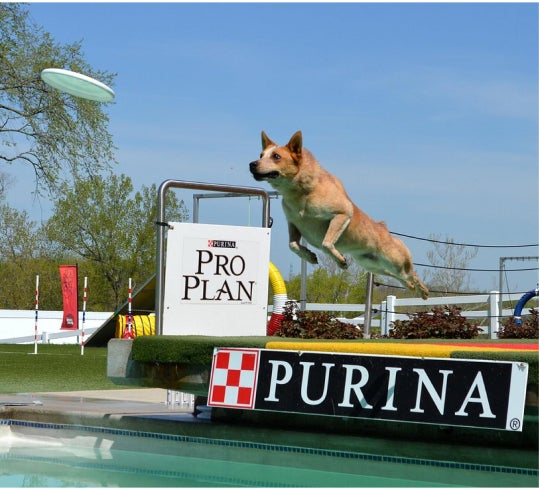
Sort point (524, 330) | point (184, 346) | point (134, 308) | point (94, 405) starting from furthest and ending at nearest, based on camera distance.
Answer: point (134, 308), point (524, 330), point (94, 405), point (184, 346)

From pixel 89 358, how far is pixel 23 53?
1098 centimetres

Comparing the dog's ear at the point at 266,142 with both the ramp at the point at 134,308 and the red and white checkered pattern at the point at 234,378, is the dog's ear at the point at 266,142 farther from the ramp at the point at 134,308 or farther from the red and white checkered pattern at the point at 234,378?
the ramp at the point at 134,308

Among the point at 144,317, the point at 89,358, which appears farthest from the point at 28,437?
the point at 144,317

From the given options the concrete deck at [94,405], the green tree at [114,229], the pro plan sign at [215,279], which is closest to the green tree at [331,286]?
the green tree at [114,229]

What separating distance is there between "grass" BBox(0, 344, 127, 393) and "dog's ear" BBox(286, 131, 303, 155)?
280 inches

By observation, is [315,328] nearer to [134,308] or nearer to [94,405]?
[94,405]

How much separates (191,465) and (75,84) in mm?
3511

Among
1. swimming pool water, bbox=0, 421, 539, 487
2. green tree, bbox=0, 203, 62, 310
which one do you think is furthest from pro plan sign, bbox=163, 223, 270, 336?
green tree, bbox=0, 203, 62, 310

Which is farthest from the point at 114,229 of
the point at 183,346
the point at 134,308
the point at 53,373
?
the point at 183,346

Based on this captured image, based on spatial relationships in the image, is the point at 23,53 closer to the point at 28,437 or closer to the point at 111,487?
the point at 28,437

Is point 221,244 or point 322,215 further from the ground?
point 322,215

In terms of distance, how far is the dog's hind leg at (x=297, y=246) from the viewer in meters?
6.46

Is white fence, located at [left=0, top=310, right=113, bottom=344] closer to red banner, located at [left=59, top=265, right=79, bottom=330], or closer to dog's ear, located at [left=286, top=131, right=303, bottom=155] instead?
red banner, located at [left=59, top=265, right=79, bottom=330]

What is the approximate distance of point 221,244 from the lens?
28.3 ft
